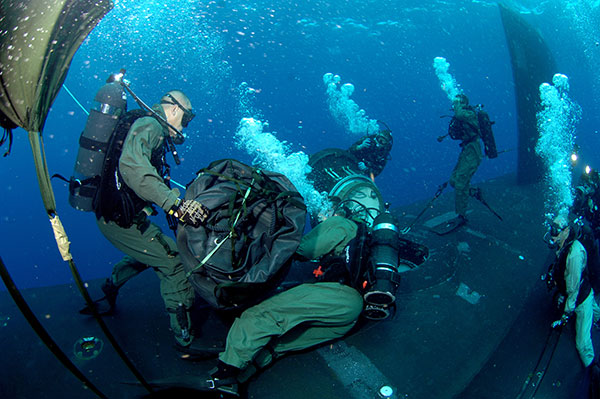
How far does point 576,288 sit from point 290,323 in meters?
3.34

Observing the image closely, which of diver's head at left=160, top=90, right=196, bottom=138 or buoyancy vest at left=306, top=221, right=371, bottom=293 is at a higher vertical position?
diver's head at left=160, top=90, right=196, bottom=138

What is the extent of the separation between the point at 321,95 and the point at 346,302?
103 m

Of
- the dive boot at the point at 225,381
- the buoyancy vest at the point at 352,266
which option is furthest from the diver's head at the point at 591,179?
the dive boot at the point at 225,381

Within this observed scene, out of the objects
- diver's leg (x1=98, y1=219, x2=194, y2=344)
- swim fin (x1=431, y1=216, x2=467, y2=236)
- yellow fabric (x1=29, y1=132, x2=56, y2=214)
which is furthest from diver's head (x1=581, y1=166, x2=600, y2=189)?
yellow fabric (x1=29, y1=132, x2=56, y2=214)

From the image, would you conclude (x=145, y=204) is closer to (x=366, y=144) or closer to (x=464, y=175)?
(x=366, y=144)

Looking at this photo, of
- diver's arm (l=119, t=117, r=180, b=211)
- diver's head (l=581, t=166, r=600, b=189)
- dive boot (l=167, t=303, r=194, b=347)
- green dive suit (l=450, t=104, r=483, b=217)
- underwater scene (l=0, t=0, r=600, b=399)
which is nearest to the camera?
underwater scene (l=0, t=0, r=600, b=399)

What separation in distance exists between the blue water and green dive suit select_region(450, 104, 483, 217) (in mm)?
5221

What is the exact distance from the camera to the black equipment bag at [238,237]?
7.36 ft

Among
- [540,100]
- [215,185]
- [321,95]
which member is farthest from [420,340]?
[321,95]

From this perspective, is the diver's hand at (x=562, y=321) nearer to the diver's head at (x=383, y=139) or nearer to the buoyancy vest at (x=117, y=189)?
the diver's head at (x=383, y=139)

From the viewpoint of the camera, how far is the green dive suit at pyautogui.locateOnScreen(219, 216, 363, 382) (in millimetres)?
2432

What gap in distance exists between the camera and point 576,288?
11.7 feet

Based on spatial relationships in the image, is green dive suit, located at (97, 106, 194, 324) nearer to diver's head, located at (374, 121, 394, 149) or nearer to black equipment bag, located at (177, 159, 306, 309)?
black equipment bag, located at (177, 159, 306, 309)

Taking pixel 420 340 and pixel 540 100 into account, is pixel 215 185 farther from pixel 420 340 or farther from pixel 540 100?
pixel 540 100
